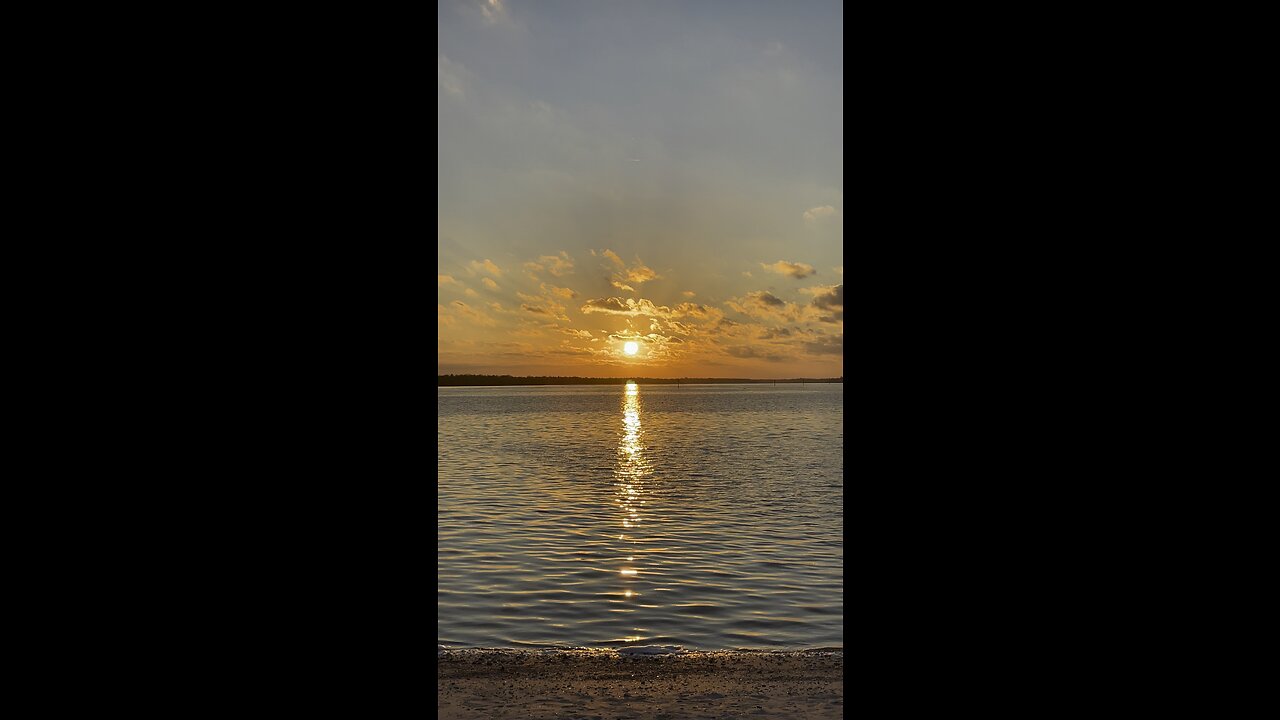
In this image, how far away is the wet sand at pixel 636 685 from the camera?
18.7ft

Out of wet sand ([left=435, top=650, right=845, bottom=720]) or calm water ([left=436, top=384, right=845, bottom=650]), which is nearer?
wet sand ([left=435, top=650, right=845, bottom=720])

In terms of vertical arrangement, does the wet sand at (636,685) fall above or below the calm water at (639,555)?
above

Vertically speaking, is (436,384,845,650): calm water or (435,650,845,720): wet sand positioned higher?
(435,650,845,720): wet sand

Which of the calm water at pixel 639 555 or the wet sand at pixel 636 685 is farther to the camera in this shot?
the calm water at pixel 639 555

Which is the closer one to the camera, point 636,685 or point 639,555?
point 636,685

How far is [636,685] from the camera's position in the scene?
248 inches

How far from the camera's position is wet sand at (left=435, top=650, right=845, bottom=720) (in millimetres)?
5695
